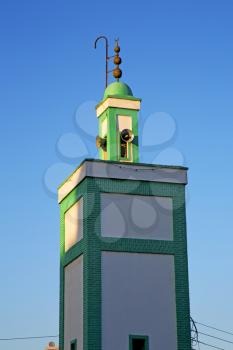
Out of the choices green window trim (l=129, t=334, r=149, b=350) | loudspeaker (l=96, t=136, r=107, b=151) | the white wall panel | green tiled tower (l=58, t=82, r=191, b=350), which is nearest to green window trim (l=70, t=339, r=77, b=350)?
green tiled tower (l=58, t=82, r=191, b=350)

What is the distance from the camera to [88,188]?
23.4 meters

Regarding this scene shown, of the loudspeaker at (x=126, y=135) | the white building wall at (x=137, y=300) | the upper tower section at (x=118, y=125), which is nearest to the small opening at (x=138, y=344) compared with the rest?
the white building wall at (x=137, y=300)

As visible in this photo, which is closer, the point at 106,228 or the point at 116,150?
the point at 106,228

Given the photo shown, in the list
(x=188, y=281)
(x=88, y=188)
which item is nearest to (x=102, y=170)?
(x=88, y=188)

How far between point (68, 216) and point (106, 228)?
8.41 feet

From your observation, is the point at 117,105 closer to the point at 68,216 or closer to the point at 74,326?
the point at 68,216

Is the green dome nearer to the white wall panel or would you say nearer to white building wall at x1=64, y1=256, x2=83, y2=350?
the white wall panel

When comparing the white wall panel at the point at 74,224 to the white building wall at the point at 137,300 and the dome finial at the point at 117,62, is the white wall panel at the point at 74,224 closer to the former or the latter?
the white building wall at the point at 137,300

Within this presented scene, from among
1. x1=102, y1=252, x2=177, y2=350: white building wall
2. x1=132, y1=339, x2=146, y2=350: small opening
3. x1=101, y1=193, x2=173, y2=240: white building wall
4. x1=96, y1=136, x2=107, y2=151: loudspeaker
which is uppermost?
x1=96, y1=136, x2=107, y2=151: loudspeaker

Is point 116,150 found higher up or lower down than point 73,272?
higher up

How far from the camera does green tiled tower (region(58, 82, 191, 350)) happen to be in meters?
22.5

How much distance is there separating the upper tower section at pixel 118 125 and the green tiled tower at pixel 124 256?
0.04 metres

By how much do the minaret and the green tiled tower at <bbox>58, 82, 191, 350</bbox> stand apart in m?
0.03

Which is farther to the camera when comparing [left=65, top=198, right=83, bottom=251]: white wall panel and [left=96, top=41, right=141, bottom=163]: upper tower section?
[left=96, top=41, right=141, bottom=163]: upper tower section
